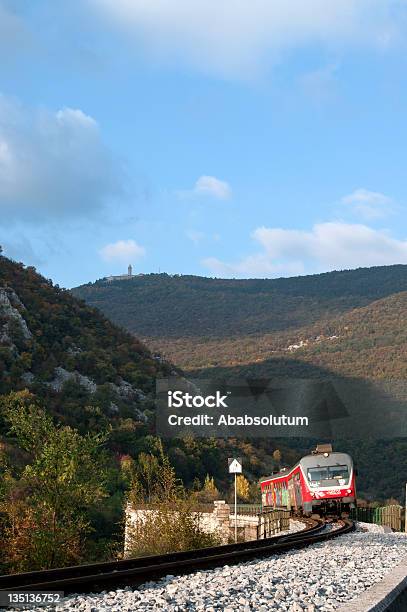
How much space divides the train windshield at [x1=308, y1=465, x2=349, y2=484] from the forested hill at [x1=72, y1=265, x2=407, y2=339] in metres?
101

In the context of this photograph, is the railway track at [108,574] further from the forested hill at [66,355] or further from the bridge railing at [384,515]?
Result: the forested hill at [66,355]

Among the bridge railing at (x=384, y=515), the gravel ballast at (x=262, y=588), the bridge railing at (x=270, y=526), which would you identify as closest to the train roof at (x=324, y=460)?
the bridge railing at (x=384, y=515)

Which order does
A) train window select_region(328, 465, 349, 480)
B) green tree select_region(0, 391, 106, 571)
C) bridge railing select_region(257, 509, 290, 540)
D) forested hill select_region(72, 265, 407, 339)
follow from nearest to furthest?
green tree select_region(0, 391, 106, 571), bridge railing select_region(257, 509, 290, 540), train window select_region(328, 465, 349, 480), forested hill select_region(72, 265, 407, 339)

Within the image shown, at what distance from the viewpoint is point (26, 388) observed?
214 feet

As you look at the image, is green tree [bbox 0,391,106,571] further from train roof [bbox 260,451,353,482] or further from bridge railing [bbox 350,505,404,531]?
bridge railing [bbox 350,505,404,531]

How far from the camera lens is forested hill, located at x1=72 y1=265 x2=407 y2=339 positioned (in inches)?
5448

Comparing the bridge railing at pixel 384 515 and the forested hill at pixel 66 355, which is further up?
the forested hill at pixel 66 355

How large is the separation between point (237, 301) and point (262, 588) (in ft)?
476

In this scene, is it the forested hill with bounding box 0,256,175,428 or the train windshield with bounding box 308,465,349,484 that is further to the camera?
the forested hill with bounding box 0,256,175,428

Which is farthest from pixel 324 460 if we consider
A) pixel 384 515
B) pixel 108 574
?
pixel 108 574

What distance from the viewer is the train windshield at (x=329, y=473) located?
104 ft

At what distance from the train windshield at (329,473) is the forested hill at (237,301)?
101 metres

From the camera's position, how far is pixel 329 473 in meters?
31.8

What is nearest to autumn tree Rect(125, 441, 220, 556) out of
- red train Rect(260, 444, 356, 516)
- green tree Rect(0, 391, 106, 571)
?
green tree Rect(0, 391, 106, 571)
